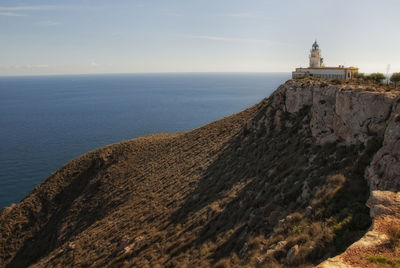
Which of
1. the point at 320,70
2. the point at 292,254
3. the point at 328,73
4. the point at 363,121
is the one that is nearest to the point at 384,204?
the point at 292,254

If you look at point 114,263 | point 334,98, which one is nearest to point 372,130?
point 334,98

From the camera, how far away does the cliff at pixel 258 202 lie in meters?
9.94

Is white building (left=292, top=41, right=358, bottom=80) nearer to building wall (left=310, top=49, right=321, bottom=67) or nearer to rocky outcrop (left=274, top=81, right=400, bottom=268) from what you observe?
building wall (left=310, top=49, right=321, bottom=67)

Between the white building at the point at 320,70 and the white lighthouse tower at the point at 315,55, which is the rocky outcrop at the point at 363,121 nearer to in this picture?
the white building at the point at 320,70

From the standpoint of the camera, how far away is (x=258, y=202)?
1612 cm

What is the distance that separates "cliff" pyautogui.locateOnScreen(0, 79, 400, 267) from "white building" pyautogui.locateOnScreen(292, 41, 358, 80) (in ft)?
29.8

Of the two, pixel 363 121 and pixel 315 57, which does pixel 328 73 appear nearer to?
pixel 315 57

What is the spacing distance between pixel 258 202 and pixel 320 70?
2669 centimetres

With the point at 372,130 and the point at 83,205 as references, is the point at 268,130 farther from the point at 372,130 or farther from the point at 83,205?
the point at 83,205

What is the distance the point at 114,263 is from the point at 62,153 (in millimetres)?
68306

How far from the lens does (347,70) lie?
3059 centimetres

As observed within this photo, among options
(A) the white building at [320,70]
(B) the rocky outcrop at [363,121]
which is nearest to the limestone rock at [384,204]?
(B) the rocky outcrop at [363,121]

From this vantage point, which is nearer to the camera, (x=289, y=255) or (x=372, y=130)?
(x=289, y=255)

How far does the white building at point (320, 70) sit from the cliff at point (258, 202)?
907 cm
